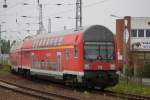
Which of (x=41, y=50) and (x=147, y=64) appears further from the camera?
(x=147, y=64)

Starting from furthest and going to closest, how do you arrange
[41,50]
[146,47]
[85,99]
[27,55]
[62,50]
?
[146,47]
[27,55]
[41,50]
[62,50]
[85,99]

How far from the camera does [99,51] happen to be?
26078 millimetres

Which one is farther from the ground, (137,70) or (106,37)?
(106,37)

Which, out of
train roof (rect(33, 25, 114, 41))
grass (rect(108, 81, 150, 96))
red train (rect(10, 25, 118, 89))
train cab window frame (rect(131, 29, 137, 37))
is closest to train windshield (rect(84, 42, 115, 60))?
red train (rect(10, 25, 118, 89))

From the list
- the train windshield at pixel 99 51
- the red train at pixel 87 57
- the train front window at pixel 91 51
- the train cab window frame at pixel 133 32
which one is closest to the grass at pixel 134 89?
the red train at pixel 87 57

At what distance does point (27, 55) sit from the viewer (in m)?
38.2

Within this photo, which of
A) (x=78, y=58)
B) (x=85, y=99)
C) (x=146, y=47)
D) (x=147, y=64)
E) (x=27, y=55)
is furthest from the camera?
(x=146, y=47)

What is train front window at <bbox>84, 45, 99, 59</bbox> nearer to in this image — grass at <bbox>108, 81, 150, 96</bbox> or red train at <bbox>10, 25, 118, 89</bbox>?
red train at <bbox>10, 25, 118, 89</bbox>

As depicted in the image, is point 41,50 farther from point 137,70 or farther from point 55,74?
point 137,70

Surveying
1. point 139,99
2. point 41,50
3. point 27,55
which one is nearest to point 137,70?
point 27,55

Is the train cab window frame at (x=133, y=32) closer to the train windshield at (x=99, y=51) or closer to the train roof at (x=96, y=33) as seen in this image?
the train roof at (x=96, y=33)

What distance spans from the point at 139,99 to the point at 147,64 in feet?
103

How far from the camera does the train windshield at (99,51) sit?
25828mm

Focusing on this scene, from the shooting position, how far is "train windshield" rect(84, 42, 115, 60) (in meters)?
25.8
